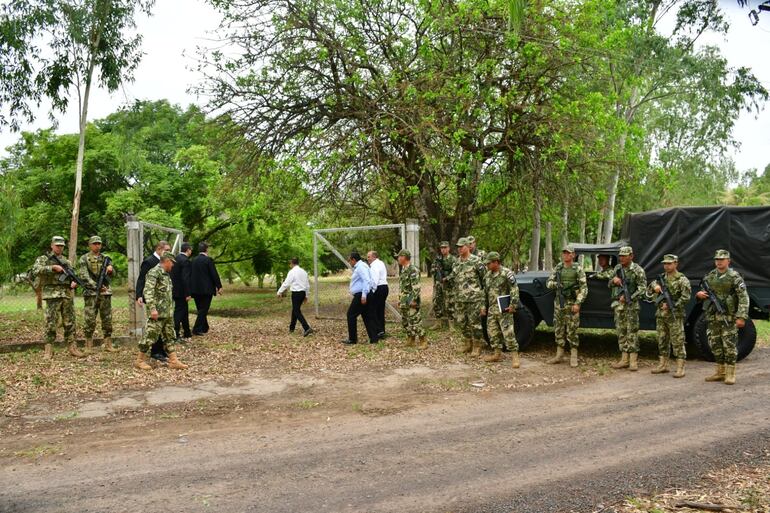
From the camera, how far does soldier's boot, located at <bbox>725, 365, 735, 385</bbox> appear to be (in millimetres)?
7281

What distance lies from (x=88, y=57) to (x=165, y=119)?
19.7 metres

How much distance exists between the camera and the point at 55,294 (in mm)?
8836

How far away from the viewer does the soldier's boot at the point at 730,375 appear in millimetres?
7281

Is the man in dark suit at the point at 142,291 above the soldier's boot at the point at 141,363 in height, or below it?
above

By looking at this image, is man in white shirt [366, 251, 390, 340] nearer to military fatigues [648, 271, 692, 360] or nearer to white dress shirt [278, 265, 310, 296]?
white dress shirt [278, 265, 310, 296]

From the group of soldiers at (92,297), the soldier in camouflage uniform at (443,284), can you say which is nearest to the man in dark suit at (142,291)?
the group of soldiers at (92,297)

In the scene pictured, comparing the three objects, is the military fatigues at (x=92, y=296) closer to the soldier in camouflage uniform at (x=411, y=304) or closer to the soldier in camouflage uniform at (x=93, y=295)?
the soldier in camouflage uniform at (x=93, y=295)

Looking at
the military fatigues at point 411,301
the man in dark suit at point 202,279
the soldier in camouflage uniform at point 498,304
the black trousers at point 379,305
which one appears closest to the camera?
the soldier in camouflage uniform at point 498,304

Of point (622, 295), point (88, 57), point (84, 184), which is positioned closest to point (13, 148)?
point (84, 184)

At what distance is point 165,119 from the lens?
107ft

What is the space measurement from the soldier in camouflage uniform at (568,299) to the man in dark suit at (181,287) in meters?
6.57

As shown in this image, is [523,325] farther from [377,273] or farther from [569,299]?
[377,273]

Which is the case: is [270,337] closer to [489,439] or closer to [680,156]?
[489,439]

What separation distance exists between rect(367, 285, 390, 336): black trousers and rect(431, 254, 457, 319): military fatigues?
135 centimetres
